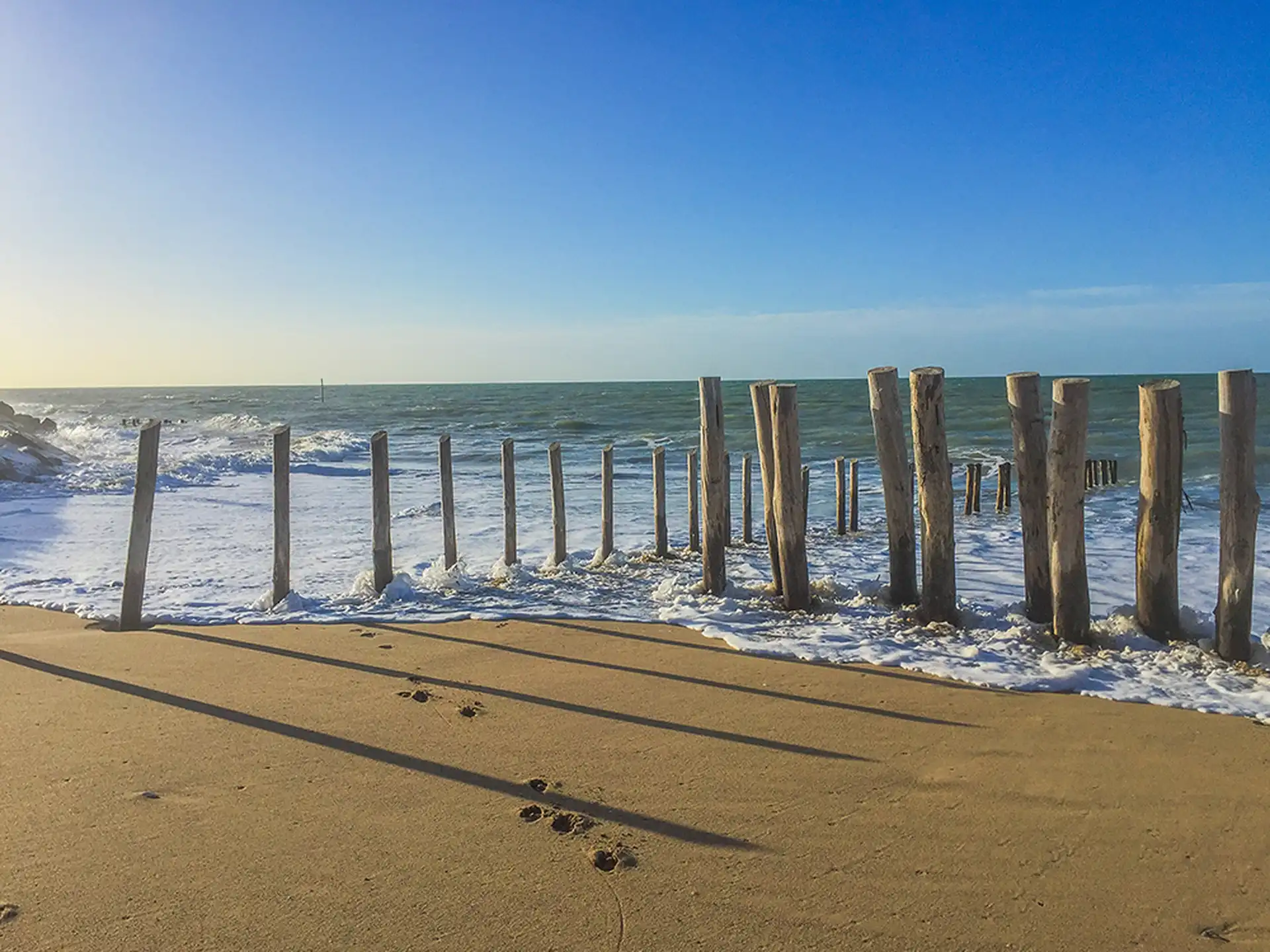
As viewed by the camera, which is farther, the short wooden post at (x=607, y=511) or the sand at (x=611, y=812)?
the short wooden post at (x=607, y=511)

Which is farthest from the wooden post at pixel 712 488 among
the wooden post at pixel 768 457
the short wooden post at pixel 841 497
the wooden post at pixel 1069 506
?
the short wooden post at pixel 841 497

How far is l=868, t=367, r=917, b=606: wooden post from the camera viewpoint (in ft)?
23.8

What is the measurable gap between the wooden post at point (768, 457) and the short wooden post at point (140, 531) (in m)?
4.94

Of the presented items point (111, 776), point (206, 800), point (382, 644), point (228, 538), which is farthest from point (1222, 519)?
point (228, 538)

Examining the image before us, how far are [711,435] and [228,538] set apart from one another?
7.61 meters

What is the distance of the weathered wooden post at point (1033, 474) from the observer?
22.0 ft

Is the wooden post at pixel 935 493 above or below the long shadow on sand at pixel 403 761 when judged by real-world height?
above

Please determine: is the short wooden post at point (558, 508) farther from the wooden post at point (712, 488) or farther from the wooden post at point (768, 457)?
the wooden post at point (768, 457)

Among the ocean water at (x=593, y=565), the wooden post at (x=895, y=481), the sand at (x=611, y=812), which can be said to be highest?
the wooden post at (x=895, y=481)

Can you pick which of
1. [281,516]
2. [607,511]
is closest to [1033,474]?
[607,511]

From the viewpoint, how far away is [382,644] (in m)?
6.69

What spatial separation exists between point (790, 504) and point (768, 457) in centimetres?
52

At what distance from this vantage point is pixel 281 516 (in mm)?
8328

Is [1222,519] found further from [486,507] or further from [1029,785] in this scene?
[486,507]
